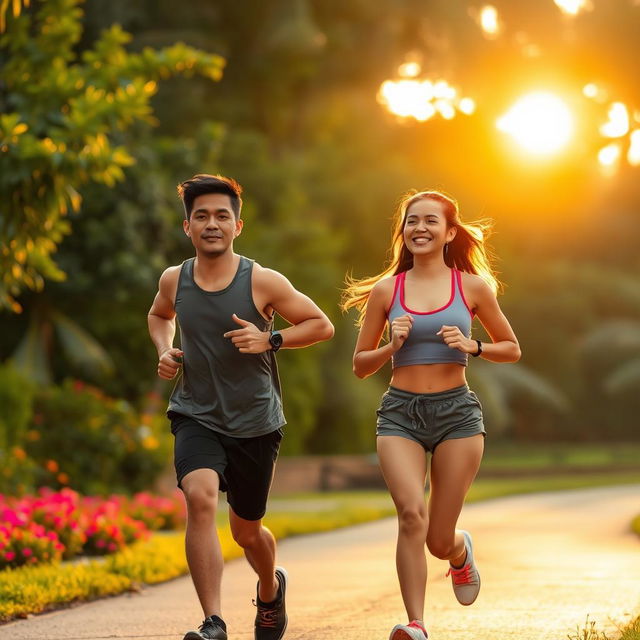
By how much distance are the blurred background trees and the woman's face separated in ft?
15.8

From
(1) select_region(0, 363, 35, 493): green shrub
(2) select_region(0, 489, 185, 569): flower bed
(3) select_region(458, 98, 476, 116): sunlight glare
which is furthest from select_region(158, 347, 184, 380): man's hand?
(3) select_region(458, 98, 476, 116): sunlight glare

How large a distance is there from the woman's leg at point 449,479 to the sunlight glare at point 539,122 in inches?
1086

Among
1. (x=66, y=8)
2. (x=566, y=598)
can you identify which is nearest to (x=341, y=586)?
(x=566, y=598)

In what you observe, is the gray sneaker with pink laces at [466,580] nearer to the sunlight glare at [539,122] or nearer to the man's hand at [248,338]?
the man's hand at [248,338]

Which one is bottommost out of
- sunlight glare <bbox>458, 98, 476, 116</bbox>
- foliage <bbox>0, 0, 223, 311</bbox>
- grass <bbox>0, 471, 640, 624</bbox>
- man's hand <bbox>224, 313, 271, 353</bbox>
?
grass <bbox>0, 471, 640, 624</bbox>

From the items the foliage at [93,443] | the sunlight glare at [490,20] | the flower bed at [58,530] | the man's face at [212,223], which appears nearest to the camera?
the man's face at [212,223]

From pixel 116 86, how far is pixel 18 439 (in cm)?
622

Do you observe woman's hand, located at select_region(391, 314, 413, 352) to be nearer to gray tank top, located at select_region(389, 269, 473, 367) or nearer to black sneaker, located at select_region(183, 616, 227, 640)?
gray tank top, located at select_region(389, 269, 473, 367)

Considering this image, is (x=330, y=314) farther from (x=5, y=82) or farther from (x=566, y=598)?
(x=566, y=598)

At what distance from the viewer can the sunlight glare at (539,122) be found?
3378 centimetres

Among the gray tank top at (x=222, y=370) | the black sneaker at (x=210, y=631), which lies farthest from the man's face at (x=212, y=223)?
the black sneaker at (x=210, y=631)

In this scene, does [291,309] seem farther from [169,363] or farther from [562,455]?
[562,455]

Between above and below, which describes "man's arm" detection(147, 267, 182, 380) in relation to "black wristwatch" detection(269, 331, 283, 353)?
above

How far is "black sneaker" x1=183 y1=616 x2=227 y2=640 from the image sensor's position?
5.66 m
